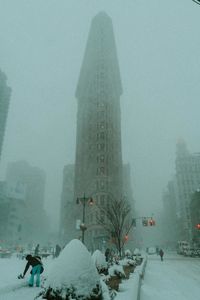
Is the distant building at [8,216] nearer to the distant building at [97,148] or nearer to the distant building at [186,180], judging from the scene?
the distant building at [97,148]

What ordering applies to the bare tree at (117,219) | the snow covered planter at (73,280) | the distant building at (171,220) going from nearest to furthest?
1. the snow covered planter at (73,280)
2. the bare tree at (117,219)
3. the distant building at (171,220)

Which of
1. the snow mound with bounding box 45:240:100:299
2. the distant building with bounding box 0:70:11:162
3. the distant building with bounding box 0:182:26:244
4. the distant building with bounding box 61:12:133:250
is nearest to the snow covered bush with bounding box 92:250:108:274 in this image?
the snow mound with bounding box 45:240:100:299

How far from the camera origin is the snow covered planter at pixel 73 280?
5281mm

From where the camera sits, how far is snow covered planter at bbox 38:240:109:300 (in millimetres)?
5281

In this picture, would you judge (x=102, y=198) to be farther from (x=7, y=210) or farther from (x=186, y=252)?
(x=7, y=210)

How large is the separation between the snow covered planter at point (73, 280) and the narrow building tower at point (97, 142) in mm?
66808

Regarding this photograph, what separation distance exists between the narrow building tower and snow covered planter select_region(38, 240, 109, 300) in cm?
6681

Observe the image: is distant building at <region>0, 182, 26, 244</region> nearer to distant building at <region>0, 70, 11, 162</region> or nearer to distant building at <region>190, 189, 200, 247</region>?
distant building at <region>0, 70, 11, 162</region>

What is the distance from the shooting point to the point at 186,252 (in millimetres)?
56781

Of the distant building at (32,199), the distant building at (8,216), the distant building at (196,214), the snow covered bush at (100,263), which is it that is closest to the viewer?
the snow covered bush at (100,263)

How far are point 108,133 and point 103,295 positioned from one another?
91906 millimetres

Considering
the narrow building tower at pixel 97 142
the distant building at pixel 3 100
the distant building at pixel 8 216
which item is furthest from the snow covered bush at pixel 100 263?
the distant building at pixel 3 100

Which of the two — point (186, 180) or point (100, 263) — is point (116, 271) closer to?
point (100, 263)

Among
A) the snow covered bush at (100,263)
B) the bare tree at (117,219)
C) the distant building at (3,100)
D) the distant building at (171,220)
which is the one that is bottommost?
the snow covered bush at (100,263)
